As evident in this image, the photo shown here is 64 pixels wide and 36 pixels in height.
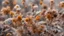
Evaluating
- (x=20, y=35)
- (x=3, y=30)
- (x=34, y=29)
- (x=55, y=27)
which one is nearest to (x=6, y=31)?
(x=3, y=30)

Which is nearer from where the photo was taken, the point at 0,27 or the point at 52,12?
the point at 52,12

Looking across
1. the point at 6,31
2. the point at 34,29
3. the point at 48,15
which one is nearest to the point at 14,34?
the point at 6,31

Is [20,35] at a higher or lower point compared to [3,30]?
lower

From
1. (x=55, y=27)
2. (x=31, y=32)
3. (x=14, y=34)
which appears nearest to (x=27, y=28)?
(x=31, y=32)

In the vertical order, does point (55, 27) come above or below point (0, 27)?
below

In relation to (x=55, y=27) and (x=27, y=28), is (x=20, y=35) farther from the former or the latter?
(x=55, y=27)

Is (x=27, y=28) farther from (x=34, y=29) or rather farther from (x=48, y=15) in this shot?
(x=48, y=15)

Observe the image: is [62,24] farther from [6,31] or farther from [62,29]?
[6,31]
